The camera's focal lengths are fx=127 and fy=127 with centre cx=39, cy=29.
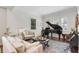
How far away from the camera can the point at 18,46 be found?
2.35 meters

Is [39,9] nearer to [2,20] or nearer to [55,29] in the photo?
[55,29]

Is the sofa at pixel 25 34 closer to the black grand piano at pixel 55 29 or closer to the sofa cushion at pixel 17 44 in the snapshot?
the sofa cushion at pixel 17 44

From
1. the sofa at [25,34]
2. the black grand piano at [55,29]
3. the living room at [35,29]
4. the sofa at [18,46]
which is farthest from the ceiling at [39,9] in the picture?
the sofa at [18,46]

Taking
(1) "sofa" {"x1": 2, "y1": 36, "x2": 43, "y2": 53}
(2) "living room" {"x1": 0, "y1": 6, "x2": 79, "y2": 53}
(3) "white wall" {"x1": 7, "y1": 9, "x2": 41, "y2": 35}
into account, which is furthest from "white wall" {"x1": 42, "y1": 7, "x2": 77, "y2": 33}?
(1) "sofa" {"x1": 2, "y1": 36, "x2": 43, "y2": 53}

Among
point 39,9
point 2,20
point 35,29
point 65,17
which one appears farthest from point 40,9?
point 2,20

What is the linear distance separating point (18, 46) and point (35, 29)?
0.45 metres

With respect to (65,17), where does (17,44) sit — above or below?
below

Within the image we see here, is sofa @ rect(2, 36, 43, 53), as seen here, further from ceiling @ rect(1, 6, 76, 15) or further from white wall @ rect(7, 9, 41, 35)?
ceiling @ rect(1, 6, 76, 15)

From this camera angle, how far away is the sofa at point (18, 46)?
2344 mm
